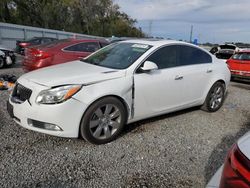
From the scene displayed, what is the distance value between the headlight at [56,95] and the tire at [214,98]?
314 cm

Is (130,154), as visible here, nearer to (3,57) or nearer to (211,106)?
(211,106)

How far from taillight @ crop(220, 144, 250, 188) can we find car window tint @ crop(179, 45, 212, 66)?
310 centimetres

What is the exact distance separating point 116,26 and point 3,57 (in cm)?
4302

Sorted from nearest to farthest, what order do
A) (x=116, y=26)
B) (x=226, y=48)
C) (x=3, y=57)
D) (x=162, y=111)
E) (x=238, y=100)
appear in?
1. (x=162, y=111)
2. (x=238, y=100)
3. (x=3, y=57)
4. (x=226, y=48)
5. (x=116, y=26)

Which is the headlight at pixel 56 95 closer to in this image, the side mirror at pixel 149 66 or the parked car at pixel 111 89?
the parked car at pixel 111 89

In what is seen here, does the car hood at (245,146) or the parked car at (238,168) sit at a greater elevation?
the car hood at (245,146)

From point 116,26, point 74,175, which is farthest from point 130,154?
point 116,26

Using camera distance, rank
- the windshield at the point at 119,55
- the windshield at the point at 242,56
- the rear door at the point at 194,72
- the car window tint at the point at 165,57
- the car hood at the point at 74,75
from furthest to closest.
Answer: the windshield at the point at 242,56 < the rear door at the point at 194,72 < the car window tint at the point at 165,57 < the windshield at the point at 119,55 < the car hood at the point at 74,75

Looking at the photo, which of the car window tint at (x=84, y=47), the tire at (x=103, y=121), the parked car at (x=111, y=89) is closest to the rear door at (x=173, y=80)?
the parked car at (x=111, y=89)

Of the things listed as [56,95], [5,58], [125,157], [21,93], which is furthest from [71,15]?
[125,157]

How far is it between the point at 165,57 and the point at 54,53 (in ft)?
13.0

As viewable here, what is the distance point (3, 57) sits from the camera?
387 inches

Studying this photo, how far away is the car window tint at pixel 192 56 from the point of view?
4.61 meters

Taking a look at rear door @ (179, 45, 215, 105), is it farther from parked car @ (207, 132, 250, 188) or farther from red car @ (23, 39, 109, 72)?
red car @ (23, 39, 109, 72)
